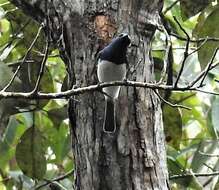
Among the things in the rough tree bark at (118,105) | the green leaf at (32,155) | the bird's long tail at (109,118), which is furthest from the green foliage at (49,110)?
the bird's long tail at (109,118)

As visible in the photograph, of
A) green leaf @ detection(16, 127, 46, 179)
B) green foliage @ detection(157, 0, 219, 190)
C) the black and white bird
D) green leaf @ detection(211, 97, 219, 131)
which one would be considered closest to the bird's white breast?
the black and white bird

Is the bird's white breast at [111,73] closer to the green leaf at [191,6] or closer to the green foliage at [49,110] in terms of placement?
the green foliage at [49,110]

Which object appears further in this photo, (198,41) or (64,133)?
(64,133)

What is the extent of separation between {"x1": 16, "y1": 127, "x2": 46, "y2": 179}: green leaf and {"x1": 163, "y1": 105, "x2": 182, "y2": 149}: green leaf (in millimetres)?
414

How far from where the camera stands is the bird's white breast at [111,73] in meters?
1.42

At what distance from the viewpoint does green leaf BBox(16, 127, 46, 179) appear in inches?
79.6

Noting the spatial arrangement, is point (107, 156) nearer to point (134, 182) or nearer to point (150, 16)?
point (134, 182)

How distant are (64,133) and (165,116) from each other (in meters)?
0.42

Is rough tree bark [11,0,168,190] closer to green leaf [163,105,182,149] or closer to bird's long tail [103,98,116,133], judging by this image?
bird's long tail [103,98,116,133]

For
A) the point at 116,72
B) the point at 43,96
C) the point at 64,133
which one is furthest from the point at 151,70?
the point at 64,133

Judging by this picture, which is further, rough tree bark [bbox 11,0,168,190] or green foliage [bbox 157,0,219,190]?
green foliage [bbox 157,0,219,190]

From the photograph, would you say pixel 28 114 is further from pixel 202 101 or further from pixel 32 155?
pixel 202 101

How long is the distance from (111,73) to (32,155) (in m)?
0.68

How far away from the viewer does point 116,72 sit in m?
1.46
